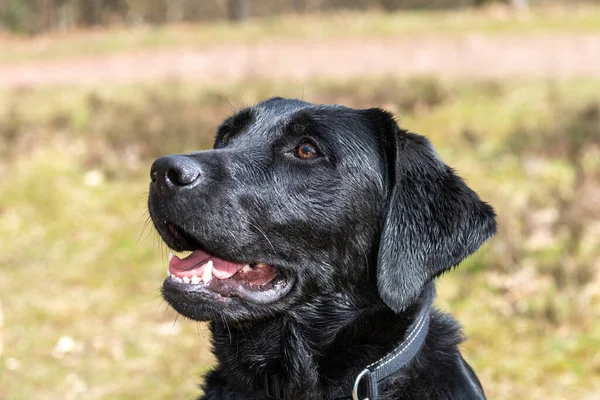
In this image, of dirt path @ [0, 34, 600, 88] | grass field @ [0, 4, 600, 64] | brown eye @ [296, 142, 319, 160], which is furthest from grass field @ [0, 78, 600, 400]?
grass field @ [0, 4, 600, 64]

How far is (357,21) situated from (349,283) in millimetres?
13492

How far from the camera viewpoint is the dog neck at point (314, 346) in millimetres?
2934

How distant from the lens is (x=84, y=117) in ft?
34.7

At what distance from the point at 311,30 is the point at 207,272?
517 inches

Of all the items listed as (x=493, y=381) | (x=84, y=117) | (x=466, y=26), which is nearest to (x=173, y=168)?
(x=493, y=381)

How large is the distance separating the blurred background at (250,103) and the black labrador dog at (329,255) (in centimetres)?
51

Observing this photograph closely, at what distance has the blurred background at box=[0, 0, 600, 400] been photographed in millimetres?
5203

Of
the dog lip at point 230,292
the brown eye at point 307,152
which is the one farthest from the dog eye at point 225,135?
the dog lip at point 230,292

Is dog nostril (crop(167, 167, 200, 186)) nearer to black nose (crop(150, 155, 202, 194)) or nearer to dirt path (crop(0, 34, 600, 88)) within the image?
black nose (crop(150, 155, 202, 194))

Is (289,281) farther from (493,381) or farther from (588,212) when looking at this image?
(588,212)

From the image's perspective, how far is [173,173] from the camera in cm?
267

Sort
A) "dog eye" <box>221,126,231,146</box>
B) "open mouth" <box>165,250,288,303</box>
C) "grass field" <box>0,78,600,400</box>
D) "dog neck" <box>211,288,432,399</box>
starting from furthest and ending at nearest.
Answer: "grass field" <box>0,78,600,400</box> → "dog eye" <box>221,126,231,146</box> → "dog neck" <box>211,288,432,399</box> → "open mouth" <box>165,250,288,303</box>

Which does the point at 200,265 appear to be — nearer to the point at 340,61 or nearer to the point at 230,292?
the point at 230,292

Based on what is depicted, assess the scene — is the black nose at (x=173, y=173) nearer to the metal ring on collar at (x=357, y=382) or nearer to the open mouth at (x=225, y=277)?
the open mouth at (x=225, y=277)
